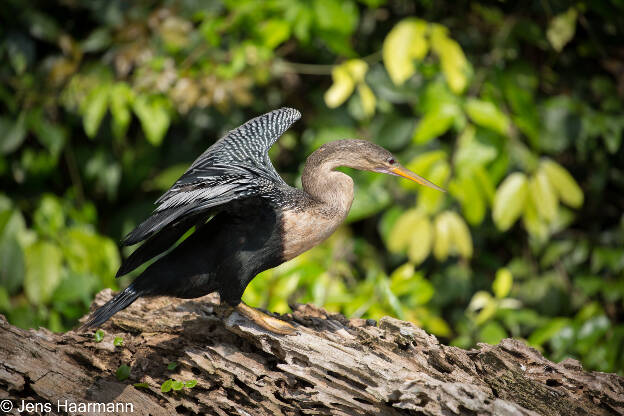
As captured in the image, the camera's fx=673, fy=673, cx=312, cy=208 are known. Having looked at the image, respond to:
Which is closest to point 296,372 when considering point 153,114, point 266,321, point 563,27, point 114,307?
point 266,321

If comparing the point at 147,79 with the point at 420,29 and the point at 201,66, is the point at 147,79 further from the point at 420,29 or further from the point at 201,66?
the point at 420,29

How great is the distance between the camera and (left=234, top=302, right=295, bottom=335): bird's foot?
2.89m

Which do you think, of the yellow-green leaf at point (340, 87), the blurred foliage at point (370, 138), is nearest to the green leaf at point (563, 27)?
the blurred foliage at point (370, 138)

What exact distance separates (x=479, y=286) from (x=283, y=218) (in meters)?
2.85

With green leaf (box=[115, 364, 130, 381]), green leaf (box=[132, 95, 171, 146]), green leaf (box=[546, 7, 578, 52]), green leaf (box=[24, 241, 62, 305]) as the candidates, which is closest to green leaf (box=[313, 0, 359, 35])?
green leaf (box=[132, 95, 171, 146])

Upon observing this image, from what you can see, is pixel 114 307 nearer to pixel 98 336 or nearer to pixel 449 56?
pixel 98 336

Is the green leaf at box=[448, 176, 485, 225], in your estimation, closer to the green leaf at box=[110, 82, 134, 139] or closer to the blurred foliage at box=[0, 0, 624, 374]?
the blurred foliage at box=[0, 0, 624, 374]

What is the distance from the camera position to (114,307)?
2.78 metres

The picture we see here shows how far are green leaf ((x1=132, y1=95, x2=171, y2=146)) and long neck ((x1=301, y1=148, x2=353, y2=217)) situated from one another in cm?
195

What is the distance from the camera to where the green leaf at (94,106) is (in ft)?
15.0

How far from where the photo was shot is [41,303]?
4594 mm

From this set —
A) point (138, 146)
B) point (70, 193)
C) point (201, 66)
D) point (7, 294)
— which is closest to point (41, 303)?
point (7, 294)

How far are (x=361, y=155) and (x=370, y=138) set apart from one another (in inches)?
75.4

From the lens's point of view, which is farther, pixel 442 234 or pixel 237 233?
pixel 442 234
